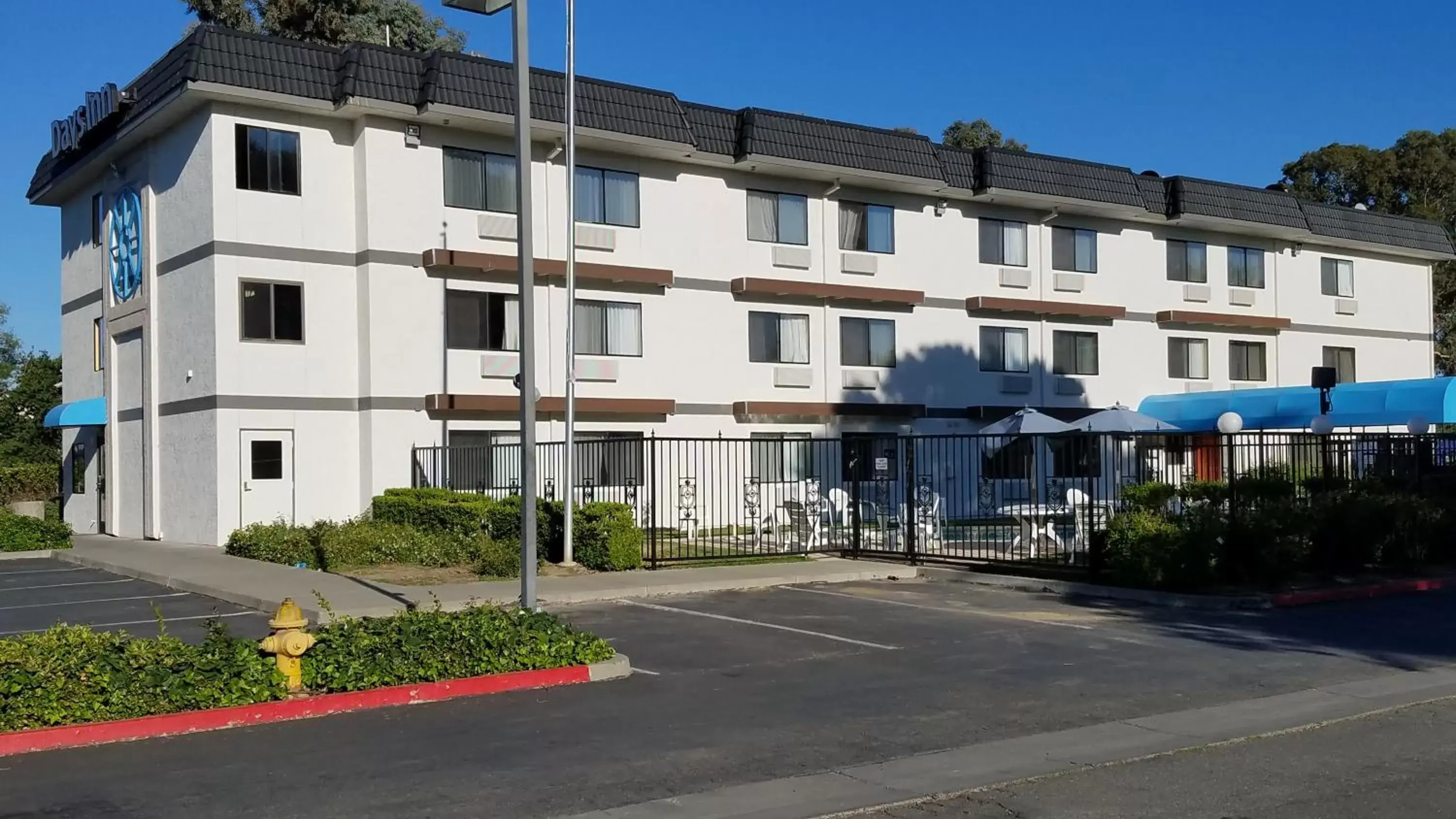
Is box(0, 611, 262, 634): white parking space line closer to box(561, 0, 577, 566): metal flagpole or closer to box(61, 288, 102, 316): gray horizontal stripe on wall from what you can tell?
box(561, 0, 577, 566): metal flagpole

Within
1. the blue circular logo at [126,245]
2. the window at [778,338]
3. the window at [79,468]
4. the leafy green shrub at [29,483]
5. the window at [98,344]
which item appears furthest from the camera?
the leafy green shrub at [29,483]

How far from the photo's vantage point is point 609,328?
1161 inches

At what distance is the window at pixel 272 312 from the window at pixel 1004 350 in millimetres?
17992

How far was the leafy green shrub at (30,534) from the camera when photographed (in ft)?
87.0

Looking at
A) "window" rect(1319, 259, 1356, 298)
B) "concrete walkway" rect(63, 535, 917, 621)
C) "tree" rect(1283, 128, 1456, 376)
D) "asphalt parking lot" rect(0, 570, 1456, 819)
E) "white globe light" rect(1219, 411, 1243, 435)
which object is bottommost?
"asphalt parking lot" rect(0, 570, 1456, 819)

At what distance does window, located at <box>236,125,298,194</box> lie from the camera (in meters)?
25.8

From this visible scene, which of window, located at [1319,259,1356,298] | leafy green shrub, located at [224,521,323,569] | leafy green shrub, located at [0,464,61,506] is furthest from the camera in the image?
window, located at [1319,259,1356,298]

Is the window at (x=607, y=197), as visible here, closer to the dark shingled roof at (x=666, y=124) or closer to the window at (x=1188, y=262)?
the dark shingled roof at (x=666, y=124)

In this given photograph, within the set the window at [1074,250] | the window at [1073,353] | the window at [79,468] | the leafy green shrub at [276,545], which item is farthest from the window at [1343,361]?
the window at [79,468]

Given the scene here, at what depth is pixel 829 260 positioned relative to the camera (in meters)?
33.0

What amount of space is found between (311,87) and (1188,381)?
2647 cm

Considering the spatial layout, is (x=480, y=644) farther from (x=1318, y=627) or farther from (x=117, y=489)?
(x=117, y=489)

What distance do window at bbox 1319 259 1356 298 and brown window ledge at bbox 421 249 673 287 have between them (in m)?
24.1

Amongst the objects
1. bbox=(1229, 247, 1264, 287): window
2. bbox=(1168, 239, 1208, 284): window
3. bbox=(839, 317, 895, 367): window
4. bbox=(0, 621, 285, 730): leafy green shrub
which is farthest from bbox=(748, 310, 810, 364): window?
bbox=(0, 621, 285, 730): leafy green shrub
